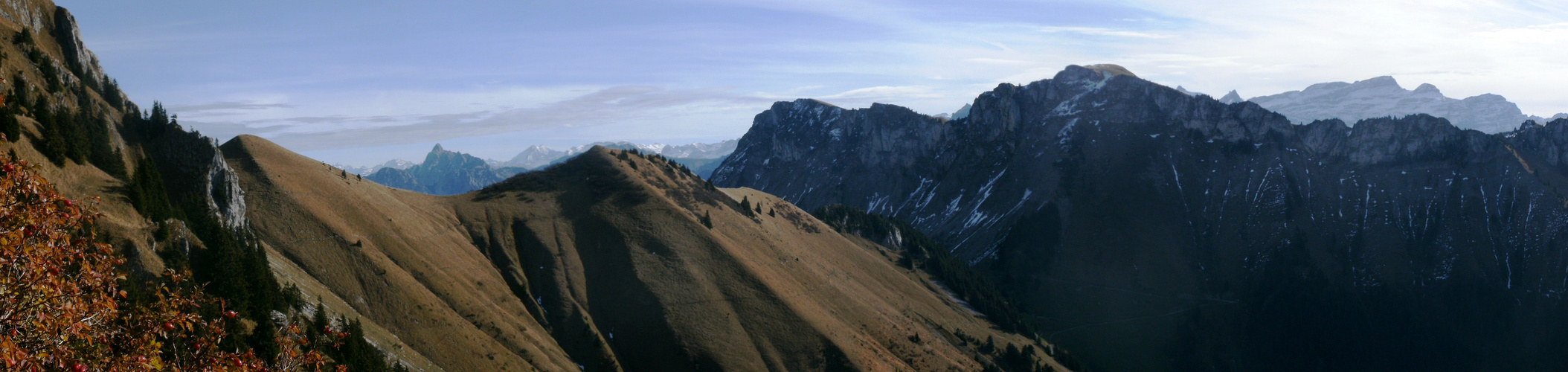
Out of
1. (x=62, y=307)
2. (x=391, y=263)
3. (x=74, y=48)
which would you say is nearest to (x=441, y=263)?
(x=391, y=263)

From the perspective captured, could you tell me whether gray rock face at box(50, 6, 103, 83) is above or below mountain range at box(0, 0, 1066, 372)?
above

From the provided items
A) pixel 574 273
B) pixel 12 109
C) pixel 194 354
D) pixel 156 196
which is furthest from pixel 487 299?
pixel 194 354

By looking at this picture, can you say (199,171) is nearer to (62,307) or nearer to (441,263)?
(441,263)

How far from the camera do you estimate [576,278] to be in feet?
501

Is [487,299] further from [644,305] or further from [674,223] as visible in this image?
[674,223]

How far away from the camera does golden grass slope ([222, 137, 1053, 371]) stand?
11238 cm

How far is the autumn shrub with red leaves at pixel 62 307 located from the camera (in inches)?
659

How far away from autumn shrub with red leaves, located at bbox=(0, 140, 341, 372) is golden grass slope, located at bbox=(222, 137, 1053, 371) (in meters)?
90.0

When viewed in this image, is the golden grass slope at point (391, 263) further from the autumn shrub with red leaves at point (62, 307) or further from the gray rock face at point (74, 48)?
the autumn shrub with red leaves at point (62, 307)

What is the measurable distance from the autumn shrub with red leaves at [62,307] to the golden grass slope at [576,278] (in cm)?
8997

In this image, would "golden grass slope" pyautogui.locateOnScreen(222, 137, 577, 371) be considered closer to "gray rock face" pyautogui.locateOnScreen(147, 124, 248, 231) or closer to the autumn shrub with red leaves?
"gray rock face" pyautogui.locateOnScreen(147, 124, 248, 231)

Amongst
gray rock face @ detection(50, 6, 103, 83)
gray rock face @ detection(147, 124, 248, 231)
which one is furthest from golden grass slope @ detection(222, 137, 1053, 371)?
gray rock face @ detection(50, 6, 103, 83)

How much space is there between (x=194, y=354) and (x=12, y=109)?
81060 mm

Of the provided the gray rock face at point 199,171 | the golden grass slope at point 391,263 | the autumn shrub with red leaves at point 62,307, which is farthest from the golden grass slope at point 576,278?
the autumn shrub with red leaves at point 62,307
